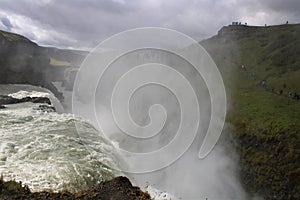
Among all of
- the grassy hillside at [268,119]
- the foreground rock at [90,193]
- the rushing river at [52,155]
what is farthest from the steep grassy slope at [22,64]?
the foreground rock at [90,193]

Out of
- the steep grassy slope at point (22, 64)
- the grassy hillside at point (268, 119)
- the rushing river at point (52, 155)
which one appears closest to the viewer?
the rushing river at point (52, 155)

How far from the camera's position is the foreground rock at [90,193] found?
10156 mm

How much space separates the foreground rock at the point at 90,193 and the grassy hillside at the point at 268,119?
18221 mm

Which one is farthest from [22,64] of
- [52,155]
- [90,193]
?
[90,193]

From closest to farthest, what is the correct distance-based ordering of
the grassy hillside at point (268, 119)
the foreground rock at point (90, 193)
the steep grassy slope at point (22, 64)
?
1. the foreground rock at point (90, 193)
2. the grassy hillside at point (268, 119)
3. the steep grassy slope at point (22, 64)

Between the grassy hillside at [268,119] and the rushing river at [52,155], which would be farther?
the grassy hillside at [268,119]

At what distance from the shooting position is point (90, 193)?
10.6 meters

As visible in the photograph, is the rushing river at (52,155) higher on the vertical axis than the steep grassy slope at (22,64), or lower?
lower

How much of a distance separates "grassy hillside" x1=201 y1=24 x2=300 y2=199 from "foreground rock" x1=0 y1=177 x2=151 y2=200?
59.8 feet

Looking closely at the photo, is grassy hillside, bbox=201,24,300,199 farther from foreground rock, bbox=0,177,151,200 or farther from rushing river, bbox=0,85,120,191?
foreground rock, bbox=0,177,151,200

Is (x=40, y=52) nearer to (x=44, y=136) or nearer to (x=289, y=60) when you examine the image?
(x=289, y=60)

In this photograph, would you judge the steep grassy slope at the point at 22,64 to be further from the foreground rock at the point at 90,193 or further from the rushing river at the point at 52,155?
the foreground rock at the point at 90,193

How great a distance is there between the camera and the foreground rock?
10156mm

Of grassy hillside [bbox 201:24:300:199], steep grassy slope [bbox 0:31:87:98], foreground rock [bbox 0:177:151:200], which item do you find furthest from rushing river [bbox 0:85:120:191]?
steep grassy slope [bbox 0:31:87:98]
